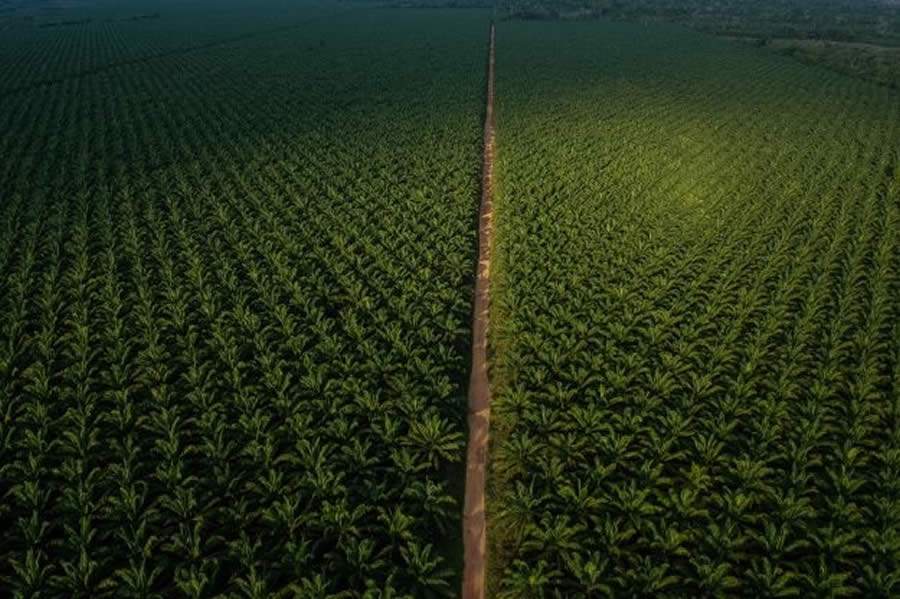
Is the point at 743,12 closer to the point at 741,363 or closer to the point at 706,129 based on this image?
the point at 706,129

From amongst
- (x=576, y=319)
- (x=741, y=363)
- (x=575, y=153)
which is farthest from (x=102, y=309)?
(x=575, y=153)

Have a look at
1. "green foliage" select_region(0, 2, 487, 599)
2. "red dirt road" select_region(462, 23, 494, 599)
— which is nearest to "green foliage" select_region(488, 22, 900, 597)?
"red dirt road" select_region(462, 23, 494, 599)

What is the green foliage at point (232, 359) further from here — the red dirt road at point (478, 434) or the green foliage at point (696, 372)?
the green foliage at point (696, 372)

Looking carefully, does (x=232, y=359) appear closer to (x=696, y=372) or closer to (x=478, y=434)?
(x=478, y=434)

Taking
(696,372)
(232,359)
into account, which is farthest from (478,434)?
(232,359)

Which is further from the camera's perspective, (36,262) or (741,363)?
(36,262)

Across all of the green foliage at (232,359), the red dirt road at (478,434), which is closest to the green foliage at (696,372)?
the red dirt road at (478,434)
